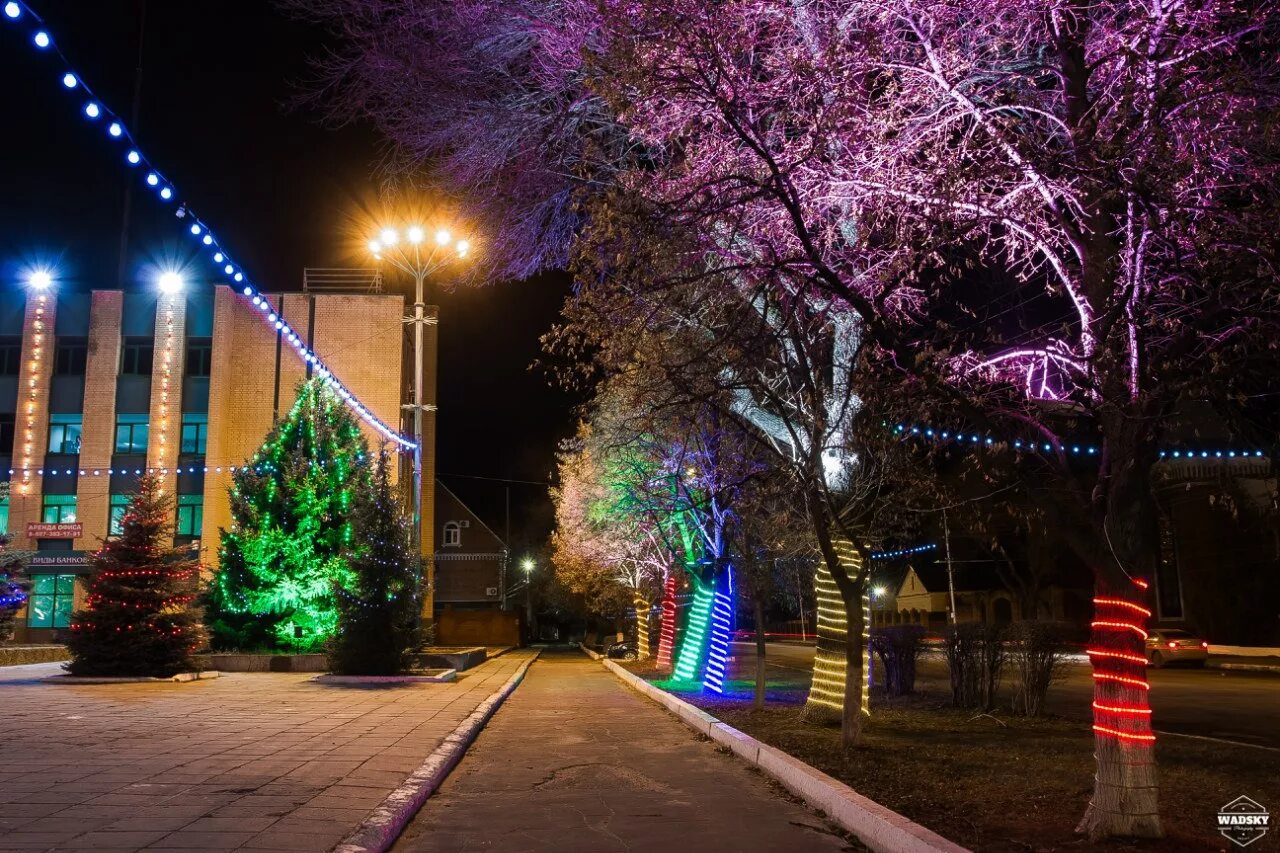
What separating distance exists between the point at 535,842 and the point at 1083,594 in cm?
4777

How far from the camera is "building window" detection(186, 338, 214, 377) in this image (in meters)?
41.2

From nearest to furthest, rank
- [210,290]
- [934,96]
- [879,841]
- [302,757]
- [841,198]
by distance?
[879,841] → [934,96] → [841,198] → [302,757] → [210,290]

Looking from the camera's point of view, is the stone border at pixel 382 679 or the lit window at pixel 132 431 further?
the lit window at pixel 132 431

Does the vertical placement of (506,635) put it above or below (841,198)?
below

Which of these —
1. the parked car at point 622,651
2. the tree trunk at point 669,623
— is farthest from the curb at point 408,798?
the parked car at point 622,651

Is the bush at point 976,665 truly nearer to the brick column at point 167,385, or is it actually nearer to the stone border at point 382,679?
the stone border at point 382,679

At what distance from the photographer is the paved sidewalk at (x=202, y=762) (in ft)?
22.0

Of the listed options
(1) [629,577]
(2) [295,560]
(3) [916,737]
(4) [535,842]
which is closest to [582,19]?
(4) [535,842]

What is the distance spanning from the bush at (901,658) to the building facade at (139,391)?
27523 mm

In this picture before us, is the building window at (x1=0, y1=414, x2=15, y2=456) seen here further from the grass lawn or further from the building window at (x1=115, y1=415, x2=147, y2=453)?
the grass lawn

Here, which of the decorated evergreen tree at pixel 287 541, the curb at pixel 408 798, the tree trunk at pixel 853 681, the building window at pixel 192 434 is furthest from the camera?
the building window at pixel 192 434

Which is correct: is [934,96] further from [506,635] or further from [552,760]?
[506,635]

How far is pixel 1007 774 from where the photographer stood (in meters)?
9.33

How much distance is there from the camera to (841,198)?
31.2 ft
